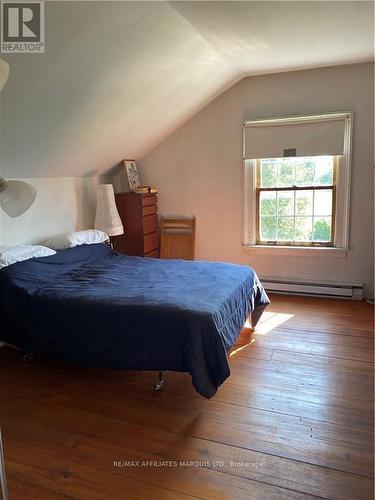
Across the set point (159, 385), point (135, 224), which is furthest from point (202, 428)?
point (135, 224)

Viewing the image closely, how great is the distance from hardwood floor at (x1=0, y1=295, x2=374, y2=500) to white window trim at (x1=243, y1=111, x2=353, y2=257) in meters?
1.26

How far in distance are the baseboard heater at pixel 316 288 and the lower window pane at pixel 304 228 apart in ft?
1.61

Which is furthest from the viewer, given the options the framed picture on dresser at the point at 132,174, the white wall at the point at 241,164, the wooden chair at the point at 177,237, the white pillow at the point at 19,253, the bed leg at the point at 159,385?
the wooden chair at the point at 177,237

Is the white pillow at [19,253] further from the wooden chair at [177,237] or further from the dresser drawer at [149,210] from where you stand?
the wooden chair at [177,237]

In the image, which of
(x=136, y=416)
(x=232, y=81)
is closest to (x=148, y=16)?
(x=232, y=81)

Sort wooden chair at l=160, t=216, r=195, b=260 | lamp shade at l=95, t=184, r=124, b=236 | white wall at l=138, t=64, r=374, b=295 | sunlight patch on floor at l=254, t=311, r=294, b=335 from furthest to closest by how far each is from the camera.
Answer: wooden chair at l=160, t=216, r=195, b=260 → lamp shade at l=95, t=184, r=124, b=236 → white wall at l=138, t=64, r=374, b=295 → sunlight patch on floor at l=254, t=311, r=294, b=335

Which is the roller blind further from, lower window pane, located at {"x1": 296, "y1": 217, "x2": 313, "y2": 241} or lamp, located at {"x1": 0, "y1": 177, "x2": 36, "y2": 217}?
lamp, located at {"x1": 0, "y1": 177, "x2": 36, "y2": 217}

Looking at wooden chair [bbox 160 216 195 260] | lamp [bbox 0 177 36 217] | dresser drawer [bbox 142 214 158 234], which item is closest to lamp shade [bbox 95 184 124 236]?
dresser drawer [bbox 142 214 158 234]

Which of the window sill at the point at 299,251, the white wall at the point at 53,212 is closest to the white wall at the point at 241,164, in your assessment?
the window sill at the point at 299,251

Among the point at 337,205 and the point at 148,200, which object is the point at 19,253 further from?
the point at 337,205

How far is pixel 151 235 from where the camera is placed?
4336mm

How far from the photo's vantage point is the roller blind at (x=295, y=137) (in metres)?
3.68

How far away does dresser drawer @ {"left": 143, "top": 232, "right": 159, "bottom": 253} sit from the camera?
4.19m

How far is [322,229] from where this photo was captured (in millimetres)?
3994
